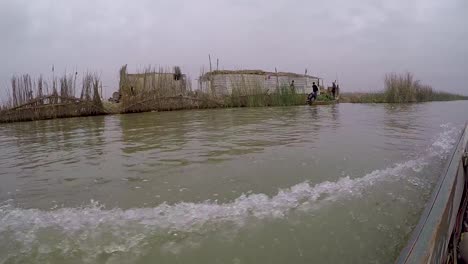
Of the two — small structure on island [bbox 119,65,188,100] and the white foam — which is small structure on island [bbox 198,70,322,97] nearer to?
small structure on island [bbox 119,65,188,100]

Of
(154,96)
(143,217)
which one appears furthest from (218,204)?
(154,96)

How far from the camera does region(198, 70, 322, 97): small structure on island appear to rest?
1988 cm

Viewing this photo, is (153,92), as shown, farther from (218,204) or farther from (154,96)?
(218,204)

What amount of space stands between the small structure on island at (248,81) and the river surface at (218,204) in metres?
15.2

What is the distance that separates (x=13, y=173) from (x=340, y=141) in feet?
15.4

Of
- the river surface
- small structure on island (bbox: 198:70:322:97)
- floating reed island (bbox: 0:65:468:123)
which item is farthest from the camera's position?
small structure on island (bbox: 198:70:322:97)

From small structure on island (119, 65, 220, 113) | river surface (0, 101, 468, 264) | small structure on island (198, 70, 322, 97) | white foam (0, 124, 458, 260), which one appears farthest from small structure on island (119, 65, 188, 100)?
white foam (0, 124, 458, 260)

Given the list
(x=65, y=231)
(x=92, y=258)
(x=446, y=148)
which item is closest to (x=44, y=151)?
(x=65, y=231)

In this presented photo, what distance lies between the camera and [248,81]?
20719 millimetres

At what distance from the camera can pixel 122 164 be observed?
13.3ft

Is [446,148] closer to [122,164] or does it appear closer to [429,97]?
[122,164]

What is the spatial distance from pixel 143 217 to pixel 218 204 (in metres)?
0.57

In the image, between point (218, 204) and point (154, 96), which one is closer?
point (218, 204)

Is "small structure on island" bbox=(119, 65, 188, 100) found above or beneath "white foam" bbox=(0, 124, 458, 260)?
above
